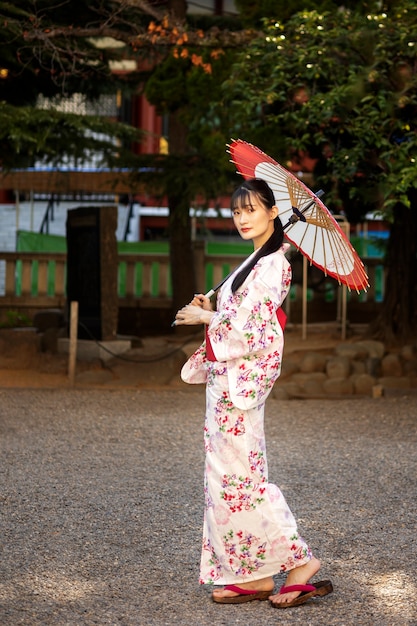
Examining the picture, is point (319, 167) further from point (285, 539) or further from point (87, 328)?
point (285, 539)

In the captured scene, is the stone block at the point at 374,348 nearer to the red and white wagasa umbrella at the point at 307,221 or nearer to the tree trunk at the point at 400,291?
the tree trunk at the point at 400,291

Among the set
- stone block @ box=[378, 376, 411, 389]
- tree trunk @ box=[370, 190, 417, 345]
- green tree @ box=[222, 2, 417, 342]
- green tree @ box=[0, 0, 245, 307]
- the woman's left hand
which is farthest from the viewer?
tree trunk @ box=[370, 190, 417, 345]

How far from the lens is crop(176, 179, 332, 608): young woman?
3.91 metres

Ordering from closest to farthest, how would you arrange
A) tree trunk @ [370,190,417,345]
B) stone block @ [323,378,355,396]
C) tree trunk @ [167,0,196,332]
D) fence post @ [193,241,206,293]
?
stone block @ [323,378,355,396], tree trunk @ [370,190,417,345], tree trunk @ [167,0,196,332], fence post @ [193,241,206,293]

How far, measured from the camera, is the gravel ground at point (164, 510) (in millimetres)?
3947

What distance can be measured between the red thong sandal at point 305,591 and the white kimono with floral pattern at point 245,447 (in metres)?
0.10

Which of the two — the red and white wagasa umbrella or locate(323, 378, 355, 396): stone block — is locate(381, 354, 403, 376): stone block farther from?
the red and white wagasa umbrella

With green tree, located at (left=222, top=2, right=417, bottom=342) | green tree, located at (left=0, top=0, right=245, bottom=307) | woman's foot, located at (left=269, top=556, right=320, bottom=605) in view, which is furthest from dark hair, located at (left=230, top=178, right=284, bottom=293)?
green tree, located at (left=0, top=0, right=245, bottom=307)

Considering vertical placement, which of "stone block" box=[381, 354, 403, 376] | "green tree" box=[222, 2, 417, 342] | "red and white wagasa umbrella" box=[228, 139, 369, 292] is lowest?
"stone block" box=[381, 354, 403, 376]

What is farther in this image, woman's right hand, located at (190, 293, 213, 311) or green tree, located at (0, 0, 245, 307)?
green tree, located at (0, 0, 245, 307)

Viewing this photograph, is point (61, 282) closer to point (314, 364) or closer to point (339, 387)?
point (314, 364)

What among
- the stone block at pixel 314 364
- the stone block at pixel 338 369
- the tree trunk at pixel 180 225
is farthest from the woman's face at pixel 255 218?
the tree trunk at pixel 180 225

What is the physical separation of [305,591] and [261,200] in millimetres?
1544

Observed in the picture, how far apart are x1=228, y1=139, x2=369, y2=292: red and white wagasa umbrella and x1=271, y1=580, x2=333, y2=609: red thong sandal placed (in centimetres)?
123
